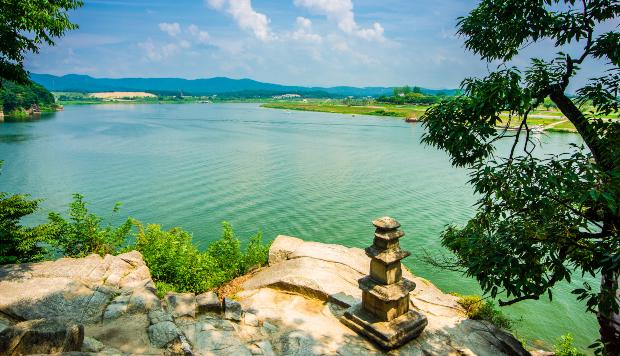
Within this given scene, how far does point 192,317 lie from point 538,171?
→ 297 inches

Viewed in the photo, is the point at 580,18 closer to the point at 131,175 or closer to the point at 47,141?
the point at 131,175

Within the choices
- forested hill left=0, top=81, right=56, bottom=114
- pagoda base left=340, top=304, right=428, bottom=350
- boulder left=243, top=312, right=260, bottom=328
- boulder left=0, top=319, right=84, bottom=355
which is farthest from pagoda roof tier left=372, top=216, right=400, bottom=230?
forested hill left=0, top=81, right=56, bottom=114

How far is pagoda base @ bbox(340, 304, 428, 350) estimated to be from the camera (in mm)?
8688

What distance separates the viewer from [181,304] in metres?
8.64

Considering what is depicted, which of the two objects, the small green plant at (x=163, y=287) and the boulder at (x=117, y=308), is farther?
the small green plant at (x=163, y=287)

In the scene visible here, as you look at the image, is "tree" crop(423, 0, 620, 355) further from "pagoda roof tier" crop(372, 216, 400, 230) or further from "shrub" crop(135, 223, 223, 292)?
"shrub" crop(135, 223, 223, 292)

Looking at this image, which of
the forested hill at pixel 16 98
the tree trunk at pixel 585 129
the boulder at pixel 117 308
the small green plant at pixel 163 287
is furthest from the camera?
the forested hill at pixel 16 98

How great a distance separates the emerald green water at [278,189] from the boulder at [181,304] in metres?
10.8

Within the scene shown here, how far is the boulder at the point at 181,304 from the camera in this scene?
8.39 meters

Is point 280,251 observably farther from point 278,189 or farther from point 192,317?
point 278,189

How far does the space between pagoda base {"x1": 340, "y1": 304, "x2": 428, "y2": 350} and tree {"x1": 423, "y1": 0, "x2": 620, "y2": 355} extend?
8.20 ft

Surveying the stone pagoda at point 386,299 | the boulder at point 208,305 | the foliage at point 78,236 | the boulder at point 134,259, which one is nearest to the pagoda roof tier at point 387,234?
the stone pagoda at point 386,299

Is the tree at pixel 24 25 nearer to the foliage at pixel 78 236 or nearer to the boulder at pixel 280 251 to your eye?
the foliage at pixel 78 236

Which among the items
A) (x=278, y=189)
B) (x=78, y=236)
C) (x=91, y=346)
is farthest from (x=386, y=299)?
(x=278, y=189)
